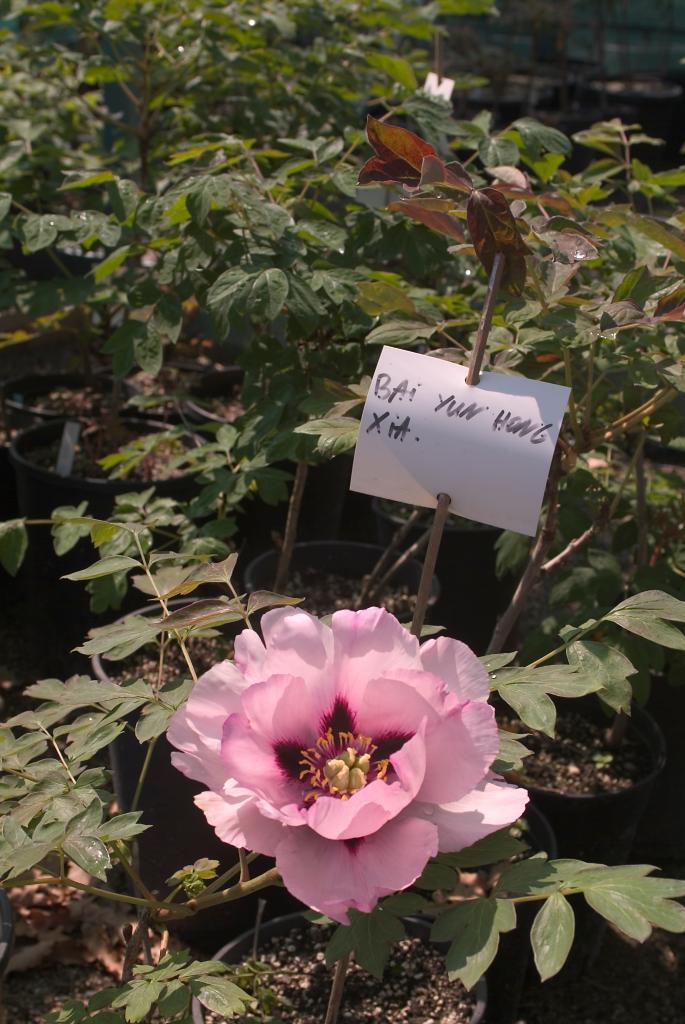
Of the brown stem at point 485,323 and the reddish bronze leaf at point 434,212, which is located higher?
the reddish bronze leaf at point 434,212

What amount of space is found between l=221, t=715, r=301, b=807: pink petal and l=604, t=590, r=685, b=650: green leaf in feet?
1.26

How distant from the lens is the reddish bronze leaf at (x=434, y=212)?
3.66 ft

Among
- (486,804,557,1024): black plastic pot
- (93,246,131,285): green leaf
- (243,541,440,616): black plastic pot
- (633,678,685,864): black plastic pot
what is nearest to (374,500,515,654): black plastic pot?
(243,541,440,616): black plastic pot

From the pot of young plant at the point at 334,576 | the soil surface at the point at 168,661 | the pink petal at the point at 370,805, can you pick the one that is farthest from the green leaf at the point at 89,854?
the pot of young plant at the point at 334,576

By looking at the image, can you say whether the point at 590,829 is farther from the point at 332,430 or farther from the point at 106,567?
the point at 106,567

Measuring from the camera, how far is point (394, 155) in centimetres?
114

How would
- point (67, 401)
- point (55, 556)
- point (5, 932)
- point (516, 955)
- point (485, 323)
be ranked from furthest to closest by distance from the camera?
point (67, 401), point (55, 556), point (516, 955), point (5, 932), point (485, 323)

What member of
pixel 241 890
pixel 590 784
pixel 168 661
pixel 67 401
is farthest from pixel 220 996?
pixel 67 401

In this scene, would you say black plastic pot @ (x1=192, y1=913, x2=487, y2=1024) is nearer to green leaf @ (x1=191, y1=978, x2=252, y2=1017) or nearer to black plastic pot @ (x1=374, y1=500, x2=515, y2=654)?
green leaf @ (x1=191, y1=978, x2=252, y2=1017)

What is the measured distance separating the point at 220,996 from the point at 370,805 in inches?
15.2

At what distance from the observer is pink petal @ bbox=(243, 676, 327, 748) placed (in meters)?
0.81

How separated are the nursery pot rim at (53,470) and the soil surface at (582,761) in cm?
87

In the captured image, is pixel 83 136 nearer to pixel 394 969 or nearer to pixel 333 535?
pixel 333 535

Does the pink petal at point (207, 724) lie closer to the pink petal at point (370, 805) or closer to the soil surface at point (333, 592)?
the pink petal at point (370, 805)
